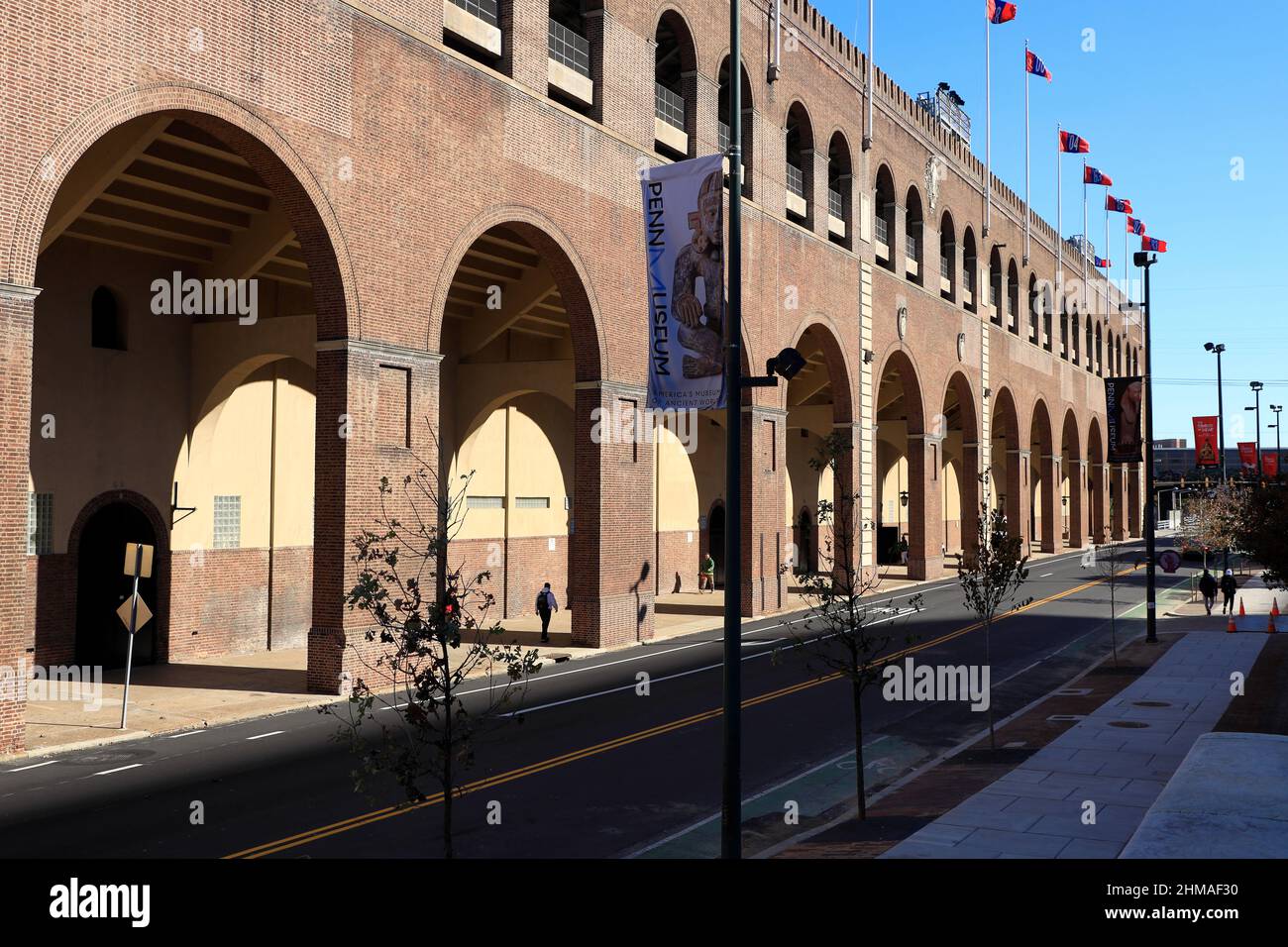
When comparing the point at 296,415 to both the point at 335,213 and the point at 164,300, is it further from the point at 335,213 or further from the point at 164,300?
the point at 335,213

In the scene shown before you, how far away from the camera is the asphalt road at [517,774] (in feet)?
39.1

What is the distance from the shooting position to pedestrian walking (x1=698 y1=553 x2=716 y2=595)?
148 ft

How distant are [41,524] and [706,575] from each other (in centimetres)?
2751

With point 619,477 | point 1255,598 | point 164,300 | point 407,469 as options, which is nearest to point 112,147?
point 164,300

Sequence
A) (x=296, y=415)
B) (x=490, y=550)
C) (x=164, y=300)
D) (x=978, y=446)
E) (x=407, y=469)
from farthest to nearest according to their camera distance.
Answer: (x=978, y=446)
(x=490, y=550)
(x=296, y=415)
(x=164, y=300)
(x=407, y=469)

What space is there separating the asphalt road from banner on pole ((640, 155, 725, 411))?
3372mm

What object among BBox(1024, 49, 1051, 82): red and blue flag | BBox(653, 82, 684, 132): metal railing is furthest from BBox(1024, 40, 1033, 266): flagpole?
BBox(653, 82, 684, 132): metal railing

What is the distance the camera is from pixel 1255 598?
143 ft

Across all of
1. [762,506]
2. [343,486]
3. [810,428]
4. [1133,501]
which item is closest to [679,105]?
[762,506]

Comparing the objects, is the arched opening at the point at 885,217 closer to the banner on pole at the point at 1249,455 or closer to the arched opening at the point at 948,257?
the arched opening at the point at 948,257

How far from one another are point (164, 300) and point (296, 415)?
4608 millimetres

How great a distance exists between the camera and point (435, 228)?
22719mm

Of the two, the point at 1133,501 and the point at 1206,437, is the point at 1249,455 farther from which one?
the point at 1133,501

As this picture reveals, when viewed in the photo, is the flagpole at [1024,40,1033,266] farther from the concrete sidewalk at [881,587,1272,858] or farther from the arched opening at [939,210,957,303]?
the concrete sidewalk at [881,587,1272,858]
